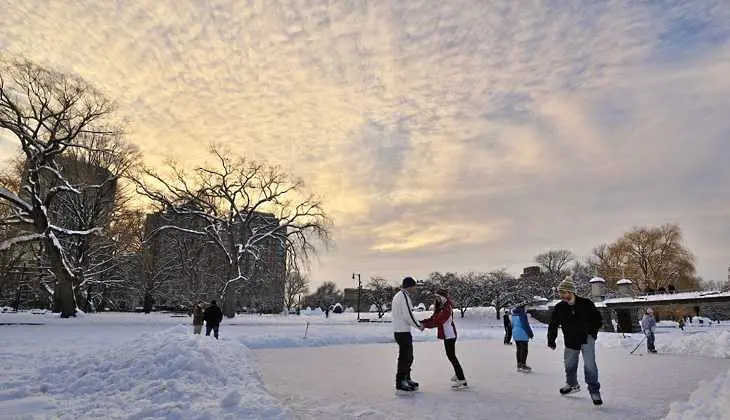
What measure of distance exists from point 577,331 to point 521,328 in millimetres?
4051

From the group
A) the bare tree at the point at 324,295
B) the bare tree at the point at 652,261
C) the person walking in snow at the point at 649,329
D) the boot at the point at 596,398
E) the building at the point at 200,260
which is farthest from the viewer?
the bare tree at the point at 324,295

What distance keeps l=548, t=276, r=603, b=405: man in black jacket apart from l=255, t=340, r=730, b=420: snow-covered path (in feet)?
0.93

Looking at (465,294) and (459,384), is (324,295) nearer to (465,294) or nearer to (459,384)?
(465,294)

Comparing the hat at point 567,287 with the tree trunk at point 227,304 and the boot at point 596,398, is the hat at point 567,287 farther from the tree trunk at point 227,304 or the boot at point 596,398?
the tree trunk at point 227,304

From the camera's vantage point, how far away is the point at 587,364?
6.59 metres

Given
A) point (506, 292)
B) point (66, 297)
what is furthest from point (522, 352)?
point (506, 292)

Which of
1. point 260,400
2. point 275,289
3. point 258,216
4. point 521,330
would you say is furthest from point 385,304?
point 260,400

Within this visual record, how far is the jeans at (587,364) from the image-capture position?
21.5ft

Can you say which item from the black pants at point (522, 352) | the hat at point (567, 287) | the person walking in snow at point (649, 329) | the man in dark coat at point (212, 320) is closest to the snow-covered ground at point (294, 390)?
the black pants at point (522, 352)

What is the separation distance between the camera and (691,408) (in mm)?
5684

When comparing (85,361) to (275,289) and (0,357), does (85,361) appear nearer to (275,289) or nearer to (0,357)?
(0,357)

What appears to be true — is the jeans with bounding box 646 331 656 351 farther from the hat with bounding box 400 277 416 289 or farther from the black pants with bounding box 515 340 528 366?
the hat with bounding box 400 277 416 289

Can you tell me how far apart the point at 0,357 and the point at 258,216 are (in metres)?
31.8

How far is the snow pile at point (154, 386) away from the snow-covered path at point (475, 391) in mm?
745
